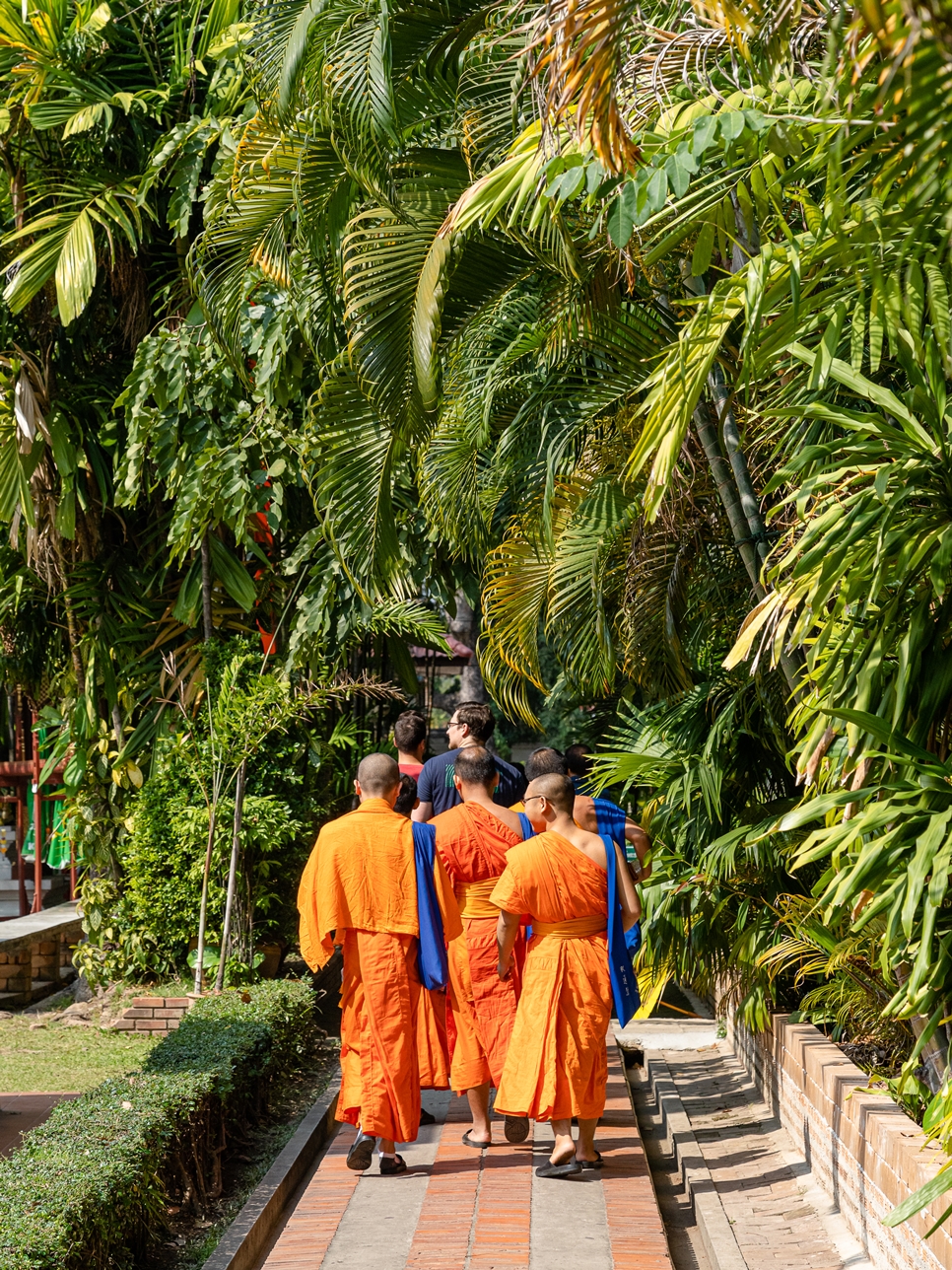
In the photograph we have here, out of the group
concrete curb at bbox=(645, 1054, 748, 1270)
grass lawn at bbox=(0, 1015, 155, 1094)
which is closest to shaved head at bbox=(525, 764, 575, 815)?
concrete curb at bbox=(645, 1054, 748, 1270)

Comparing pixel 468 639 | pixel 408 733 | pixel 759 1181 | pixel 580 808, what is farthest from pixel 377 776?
pixel 468 639

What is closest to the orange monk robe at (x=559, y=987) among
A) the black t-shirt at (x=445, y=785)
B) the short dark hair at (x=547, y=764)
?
the short dark hair at (x=547, y=764)

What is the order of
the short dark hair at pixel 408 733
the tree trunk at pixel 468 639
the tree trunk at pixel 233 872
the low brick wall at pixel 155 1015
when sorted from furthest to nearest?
1. the tree trunk at pixel 468 639
2. the low brick wall at pixel 155 1015
3. the tree trunk at pixel 233 872
4. the short dark hair at pixel 408 733

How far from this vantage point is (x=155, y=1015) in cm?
959

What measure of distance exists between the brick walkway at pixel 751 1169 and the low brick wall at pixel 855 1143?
0.13m

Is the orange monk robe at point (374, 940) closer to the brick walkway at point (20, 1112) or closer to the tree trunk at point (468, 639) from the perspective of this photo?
the brick walkway at point (20, 1112)

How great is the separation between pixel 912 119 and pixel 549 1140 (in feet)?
18.5

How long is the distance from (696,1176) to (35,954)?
7399 millimetres

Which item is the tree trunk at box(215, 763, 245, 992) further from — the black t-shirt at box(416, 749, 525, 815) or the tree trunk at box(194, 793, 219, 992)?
the black t-shirt at box(416, 749, 525, 815)

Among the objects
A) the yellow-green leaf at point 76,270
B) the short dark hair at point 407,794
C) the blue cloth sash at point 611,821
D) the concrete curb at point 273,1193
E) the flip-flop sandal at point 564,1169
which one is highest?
the yellow-green leaf at point 76,270

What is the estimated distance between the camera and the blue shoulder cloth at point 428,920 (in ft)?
20.1

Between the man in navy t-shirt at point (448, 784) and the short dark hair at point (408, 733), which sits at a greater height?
the short dark hair at point (408, 733)

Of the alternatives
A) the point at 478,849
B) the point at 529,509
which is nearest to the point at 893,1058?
the point at 478,849

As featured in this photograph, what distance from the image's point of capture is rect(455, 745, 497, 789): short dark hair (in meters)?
6.64
